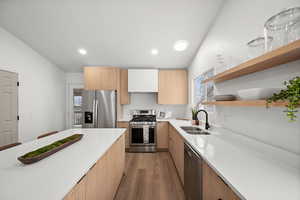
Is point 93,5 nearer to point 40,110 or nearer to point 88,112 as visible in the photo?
point 88,112

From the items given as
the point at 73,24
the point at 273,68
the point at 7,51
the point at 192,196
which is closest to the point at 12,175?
the point at 192,196

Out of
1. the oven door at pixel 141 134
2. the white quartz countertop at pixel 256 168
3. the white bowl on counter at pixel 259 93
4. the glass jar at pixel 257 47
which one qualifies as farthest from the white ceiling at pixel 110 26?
the white quartz countertop at pixel 256 168

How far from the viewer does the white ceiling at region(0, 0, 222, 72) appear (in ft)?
7.42

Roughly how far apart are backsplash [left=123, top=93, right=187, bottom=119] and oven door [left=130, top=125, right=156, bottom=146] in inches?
32.3

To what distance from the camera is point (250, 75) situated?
4.85 feet

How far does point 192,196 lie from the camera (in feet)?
4.75

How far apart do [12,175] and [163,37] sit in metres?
3.02

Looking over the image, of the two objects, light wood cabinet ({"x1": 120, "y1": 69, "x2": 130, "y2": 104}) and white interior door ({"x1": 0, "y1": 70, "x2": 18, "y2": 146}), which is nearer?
white interior door ({"x1": 0, "y1": 70, "x2": 18, "y2": 146})

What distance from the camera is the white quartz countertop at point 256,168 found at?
0.65 meters

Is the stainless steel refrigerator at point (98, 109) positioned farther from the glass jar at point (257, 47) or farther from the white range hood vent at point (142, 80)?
the glass jar at point (257, 47)

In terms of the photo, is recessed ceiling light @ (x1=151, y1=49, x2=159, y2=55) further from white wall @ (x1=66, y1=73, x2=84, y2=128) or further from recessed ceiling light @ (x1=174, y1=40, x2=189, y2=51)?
white wall @ (x1=66, y1=73, x2=84, y2=128)

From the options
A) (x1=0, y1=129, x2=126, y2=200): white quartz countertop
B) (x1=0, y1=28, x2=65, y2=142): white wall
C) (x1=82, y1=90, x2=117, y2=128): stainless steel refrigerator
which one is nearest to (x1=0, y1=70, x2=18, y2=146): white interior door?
(x1=0, y1=28, x2=65, y2=142): white wall

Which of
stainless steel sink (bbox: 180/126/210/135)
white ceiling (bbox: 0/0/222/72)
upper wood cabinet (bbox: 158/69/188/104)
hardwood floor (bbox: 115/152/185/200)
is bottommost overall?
hardwood floor (bbox: 115/152/185/200)

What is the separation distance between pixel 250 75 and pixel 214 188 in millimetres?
1243
